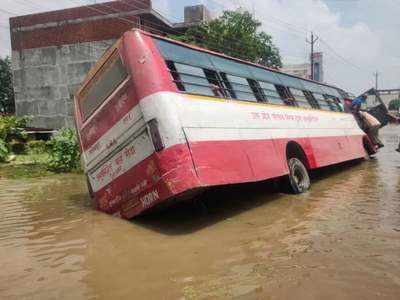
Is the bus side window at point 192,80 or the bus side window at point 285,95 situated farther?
the bus side window at point 285,95

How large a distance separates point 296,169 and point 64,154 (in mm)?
7405

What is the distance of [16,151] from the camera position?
17031 mm

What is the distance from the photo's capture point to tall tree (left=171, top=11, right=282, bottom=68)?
2569 cm

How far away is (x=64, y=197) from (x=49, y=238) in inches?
130

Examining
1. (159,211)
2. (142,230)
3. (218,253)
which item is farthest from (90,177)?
(218,253)

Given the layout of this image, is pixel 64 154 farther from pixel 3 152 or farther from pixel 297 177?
pixel 297 177

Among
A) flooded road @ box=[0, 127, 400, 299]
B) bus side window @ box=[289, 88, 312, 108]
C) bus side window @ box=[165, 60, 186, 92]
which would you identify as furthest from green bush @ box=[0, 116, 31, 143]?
bus side window @ box=[165, 60, 186, 92]

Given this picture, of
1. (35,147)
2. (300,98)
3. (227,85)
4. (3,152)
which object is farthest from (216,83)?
(35,147)

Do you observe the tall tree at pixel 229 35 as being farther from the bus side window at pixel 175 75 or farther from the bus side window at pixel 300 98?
the bus side window at pixel 175 75

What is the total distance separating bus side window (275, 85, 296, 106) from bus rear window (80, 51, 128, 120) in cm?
400

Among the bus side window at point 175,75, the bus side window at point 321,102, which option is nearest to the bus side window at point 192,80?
the bus side window at point 175,75

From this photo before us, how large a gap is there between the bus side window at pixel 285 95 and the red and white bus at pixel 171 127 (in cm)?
87

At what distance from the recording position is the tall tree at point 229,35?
1011 inches

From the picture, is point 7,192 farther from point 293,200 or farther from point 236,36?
point 236,36
